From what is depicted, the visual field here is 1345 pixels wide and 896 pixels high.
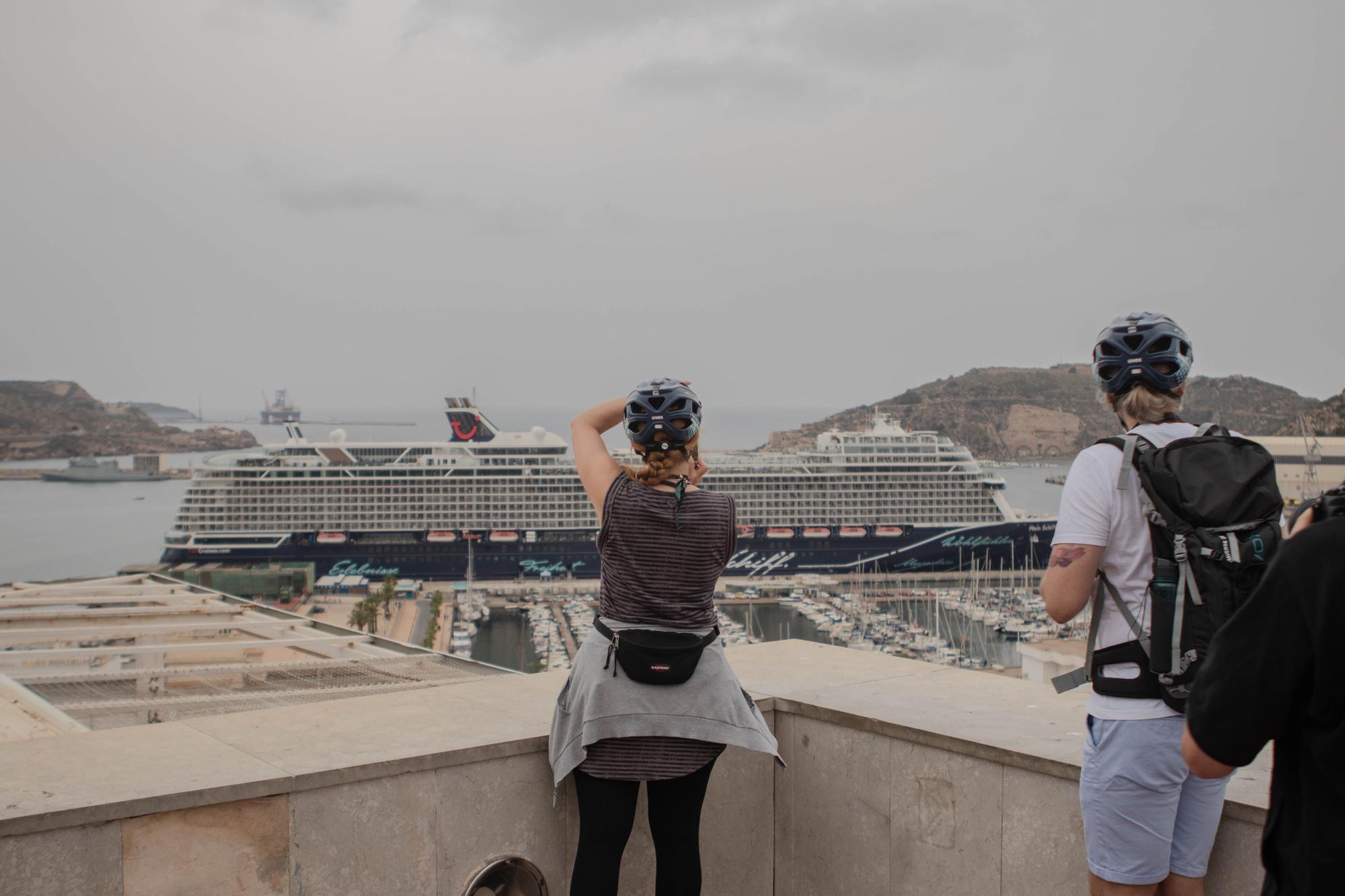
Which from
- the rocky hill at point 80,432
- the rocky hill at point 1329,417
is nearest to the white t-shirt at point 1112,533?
the rocky hill at point 1329,417

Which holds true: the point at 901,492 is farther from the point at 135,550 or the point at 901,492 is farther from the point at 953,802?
the point at 953,802

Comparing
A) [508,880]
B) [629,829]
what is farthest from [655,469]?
[508,880]

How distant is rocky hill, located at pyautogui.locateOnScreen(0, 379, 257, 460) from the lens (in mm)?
62688

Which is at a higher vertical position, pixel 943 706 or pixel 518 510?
pixel 943 706

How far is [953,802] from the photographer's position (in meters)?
2.16

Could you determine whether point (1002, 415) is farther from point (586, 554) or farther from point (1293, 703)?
point (1293, 703)

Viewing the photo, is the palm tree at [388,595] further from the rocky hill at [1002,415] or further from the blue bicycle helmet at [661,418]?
the blue bicycle helmet at [661,418]

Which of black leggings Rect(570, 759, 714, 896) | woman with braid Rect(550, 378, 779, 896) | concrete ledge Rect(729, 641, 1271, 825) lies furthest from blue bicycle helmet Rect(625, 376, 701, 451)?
concrete ledge Rect(729, 641, 1271, 825)

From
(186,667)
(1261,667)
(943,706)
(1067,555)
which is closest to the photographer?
(1261,667)

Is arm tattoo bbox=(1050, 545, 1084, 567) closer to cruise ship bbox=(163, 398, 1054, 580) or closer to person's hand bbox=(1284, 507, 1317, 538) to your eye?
person's hand bbox=(1284, 507, 1317, 538)

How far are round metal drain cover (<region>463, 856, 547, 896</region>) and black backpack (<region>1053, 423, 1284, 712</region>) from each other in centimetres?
116

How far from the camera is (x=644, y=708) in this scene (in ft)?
5.87

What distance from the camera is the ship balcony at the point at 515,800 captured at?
169 centimetres

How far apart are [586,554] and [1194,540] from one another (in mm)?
46261
